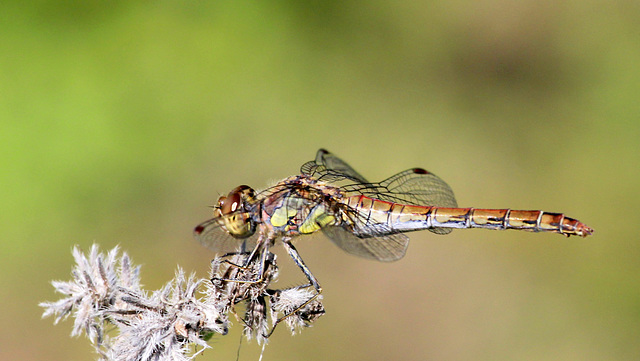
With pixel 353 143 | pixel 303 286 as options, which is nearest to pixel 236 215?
pixel 303 286

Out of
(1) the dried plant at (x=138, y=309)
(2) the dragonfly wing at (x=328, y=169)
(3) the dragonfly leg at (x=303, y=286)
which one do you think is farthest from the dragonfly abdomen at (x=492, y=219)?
(1) the dried plant at (x=138, y=309)

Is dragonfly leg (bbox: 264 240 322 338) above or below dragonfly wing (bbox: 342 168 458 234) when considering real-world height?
below

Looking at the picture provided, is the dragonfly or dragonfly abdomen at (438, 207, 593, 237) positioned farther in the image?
dragonfly abdomen at (438, 207, 593, 237)

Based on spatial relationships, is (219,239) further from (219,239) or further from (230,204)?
(230,204)

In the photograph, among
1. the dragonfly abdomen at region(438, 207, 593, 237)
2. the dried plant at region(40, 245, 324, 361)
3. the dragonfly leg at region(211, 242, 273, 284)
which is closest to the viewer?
the dried plant at region(40, 245, 324, 361)

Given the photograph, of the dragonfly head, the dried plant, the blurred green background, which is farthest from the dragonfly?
the blurred green background

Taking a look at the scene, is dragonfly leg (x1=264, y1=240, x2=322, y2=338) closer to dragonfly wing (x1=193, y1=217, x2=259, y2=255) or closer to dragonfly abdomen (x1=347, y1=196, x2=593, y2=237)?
dragonfly wing (x1=193, y1=217, x2=259, y2=255)

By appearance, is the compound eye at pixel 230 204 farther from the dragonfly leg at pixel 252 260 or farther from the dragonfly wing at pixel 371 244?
the dragonfly wing at pixel 371 244

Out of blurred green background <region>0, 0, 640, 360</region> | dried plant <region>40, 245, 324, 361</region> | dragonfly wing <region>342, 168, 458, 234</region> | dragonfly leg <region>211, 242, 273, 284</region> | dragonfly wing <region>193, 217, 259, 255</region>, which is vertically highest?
blurred green background <region>0, 0, 640, 360</region>

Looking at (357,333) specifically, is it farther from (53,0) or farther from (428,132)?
(53,0)
